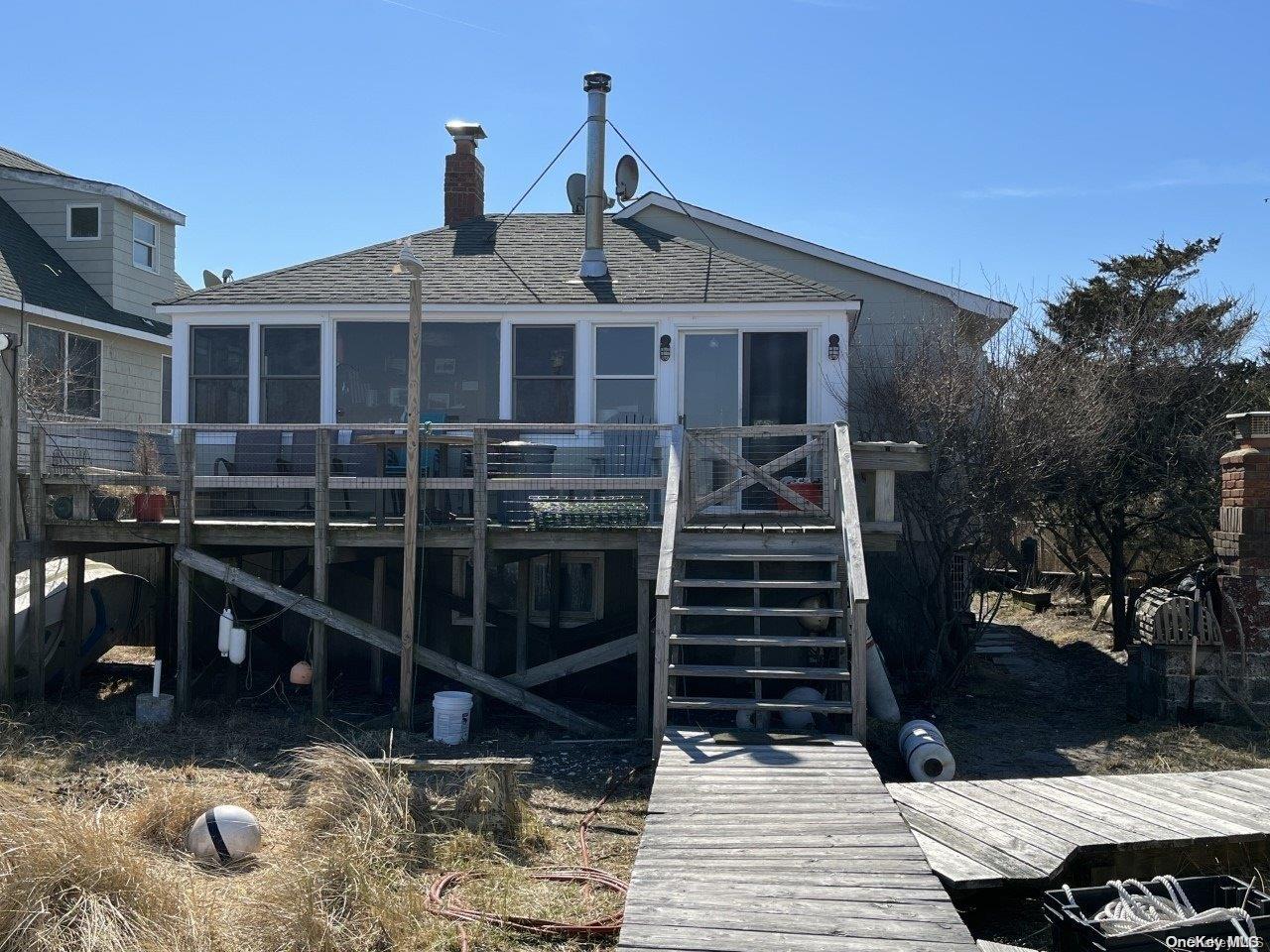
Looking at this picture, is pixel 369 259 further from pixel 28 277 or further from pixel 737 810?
pixel 737 810

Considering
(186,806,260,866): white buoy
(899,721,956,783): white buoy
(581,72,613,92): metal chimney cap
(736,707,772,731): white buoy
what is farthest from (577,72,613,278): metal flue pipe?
(186,806,260,866): white buoy

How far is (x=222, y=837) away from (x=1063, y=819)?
5.22 m

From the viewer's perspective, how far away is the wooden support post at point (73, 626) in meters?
12.3

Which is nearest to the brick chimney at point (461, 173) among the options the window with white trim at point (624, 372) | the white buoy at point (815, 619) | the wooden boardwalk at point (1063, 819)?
the window with white trim at point (624, 372)

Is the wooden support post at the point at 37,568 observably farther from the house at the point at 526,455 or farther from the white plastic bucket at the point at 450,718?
the white plastic bucket at the point at 450,718

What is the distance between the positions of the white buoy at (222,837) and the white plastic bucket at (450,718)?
2973 millimetres

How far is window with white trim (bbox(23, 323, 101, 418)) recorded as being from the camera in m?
15.5

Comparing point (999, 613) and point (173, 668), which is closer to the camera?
point (173, 668)

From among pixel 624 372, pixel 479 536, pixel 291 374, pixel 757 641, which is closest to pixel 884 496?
pixel 757 641

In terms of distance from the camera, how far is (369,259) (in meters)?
13.8

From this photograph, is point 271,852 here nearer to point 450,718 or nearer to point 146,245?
point 450,718

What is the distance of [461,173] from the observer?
1562 cm

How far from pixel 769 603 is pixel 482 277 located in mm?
5027

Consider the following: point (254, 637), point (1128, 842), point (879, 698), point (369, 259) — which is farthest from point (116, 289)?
point (1128, 842)
